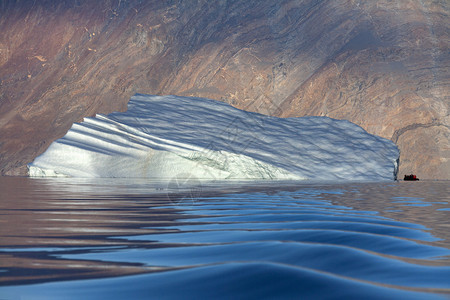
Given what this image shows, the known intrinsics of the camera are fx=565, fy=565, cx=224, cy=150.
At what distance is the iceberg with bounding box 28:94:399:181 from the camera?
2022cm

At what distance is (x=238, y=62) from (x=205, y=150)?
86.1ft

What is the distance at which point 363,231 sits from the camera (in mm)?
3752

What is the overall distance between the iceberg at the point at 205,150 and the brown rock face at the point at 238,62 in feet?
39.6

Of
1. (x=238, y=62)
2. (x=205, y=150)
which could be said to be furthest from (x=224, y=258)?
(x=238, y=62)

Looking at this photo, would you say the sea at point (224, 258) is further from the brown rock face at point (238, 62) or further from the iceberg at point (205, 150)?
the brown rock face at point (238, 62)

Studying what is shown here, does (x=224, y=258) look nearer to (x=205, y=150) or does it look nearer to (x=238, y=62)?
(x=205, y=150)

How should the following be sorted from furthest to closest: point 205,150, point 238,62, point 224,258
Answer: point 238,62 → point 205,150 → point 224,258

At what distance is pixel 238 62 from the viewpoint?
4506 centimetres

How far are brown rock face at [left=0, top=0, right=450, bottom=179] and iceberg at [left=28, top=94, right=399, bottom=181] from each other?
12.1m

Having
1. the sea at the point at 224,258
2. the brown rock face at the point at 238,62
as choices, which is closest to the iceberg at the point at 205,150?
the brown rock face at the point at 238,62

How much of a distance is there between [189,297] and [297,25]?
45057mm

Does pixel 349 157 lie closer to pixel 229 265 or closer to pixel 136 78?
pixel 229 265

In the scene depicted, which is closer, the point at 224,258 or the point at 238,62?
the point at 224,258

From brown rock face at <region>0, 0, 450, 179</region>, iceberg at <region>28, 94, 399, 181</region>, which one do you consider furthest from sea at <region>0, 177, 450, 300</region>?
brown rock face at <region>0, 0, 450, 179</region>
